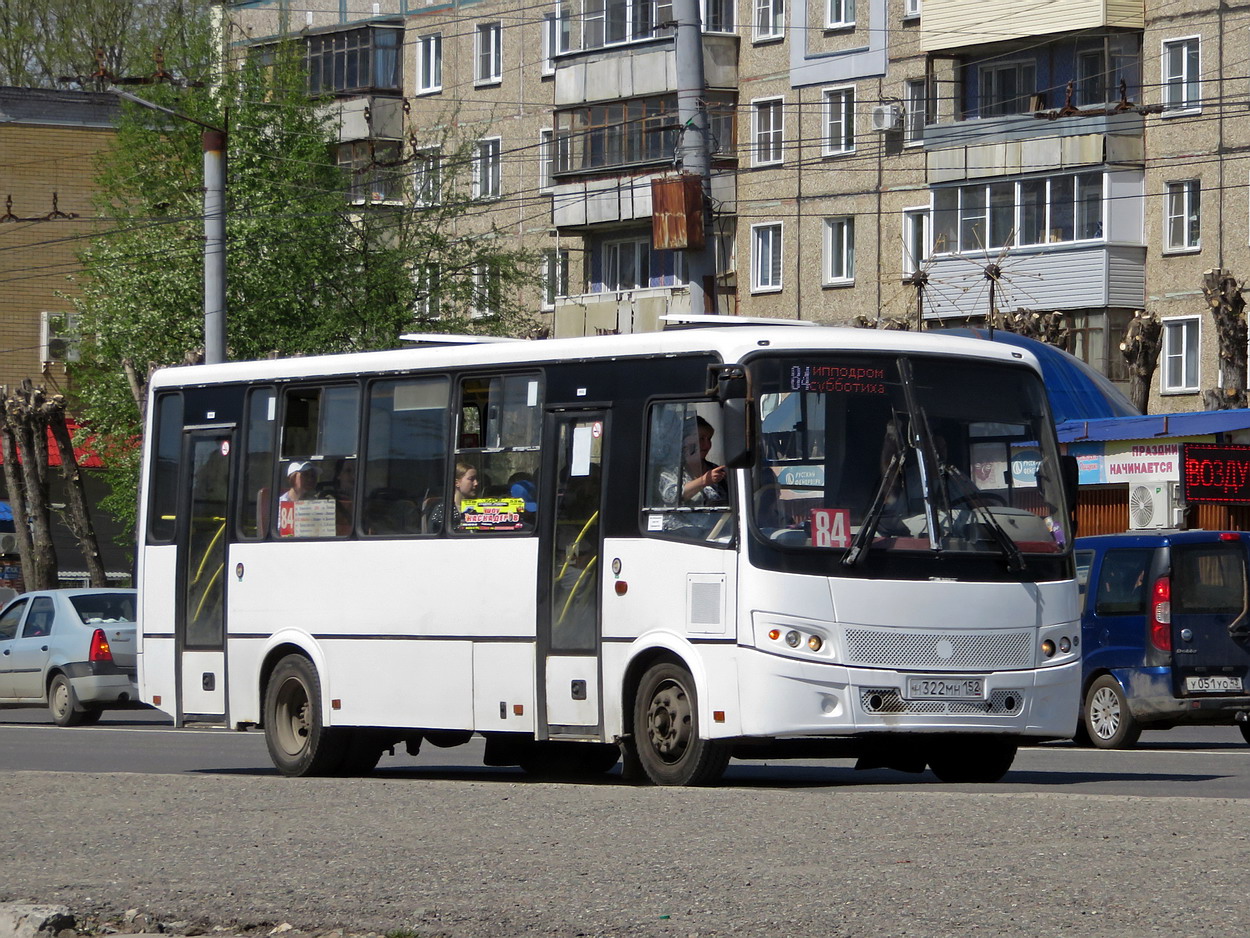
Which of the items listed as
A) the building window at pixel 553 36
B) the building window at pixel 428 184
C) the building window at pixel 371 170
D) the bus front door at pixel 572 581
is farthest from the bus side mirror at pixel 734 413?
the building window at pixel 553 36

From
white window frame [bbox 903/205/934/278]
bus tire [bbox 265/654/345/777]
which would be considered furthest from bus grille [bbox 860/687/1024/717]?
white window frame [bbox 903/205/934/278]

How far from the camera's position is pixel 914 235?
5534 cm

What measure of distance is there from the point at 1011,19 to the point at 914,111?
4462 millimetres

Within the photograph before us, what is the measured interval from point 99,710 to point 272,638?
11.0m

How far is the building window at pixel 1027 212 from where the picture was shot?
49750 mm

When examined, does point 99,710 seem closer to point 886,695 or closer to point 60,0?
point 886,695

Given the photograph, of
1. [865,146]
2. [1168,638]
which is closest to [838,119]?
[865,146]

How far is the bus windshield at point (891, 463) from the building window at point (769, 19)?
4446 centimetres

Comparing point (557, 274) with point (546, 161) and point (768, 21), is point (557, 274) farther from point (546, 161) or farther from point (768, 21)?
point (768, 21)

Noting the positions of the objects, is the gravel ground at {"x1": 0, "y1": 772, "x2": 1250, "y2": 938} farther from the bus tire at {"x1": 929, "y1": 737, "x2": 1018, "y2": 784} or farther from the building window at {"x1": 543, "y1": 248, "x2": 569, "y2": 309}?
the building window at {"x1": 543, "y1": 248, "x2": 569, "y2": 309}

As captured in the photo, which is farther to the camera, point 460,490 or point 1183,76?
point 1183,76

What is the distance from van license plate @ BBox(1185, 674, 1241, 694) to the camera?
21.0 metres

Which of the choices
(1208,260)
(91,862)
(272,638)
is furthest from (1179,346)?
(91,862)

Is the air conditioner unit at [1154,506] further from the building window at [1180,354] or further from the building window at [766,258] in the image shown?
the building window at [766,258]
